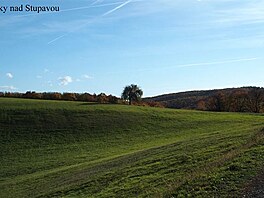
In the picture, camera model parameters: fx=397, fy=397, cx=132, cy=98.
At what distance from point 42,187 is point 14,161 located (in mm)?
17582

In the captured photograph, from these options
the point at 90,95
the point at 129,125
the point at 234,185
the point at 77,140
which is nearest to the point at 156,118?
the point at 129,125

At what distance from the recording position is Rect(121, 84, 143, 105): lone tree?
85.2 meters

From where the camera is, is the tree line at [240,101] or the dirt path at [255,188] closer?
the dirt path at [255,188]

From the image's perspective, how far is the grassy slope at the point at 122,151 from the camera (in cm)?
1489

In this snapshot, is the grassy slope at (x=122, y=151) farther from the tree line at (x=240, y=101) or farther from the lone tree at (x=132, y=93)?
the tree line at (x=240, y=101)

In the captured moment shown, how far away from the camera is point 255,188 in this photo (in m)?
11.2

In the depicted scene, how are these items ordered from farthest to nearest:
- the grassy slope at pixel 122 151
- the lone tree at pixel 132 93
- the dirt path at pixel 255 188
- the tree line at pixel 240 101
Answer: the tree line at pixel 240 101 < the lone tree at pixel 132 93 < the grassy slope at pixel 122 151 < the dirt path at pixel 255 188

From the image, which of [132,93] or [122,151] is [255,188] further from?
[132,93]

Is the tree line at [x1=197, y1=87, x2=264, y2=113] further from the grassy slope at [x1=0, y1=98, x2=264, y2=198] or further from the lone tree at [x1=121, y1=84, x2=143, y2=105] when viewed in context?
the grassy slope at [x1=0, y1=98, x2=264, y2=198]

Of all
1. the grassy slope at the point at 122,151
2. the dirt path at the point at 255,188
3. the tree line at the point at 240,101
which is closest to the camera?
the dirt path at the point at 255,188

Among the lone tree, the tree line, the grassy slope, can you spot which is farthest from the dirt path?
the tree line

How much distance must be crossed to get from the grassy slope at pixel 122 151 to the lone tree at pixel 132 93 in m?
15.1

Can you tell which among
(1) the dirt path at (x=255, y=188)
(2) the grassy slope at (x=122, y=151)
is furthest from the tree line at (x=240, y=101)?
(1) the dirt path at (x=255, y=188)

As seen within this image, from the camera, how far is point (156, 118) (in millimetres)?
61969
